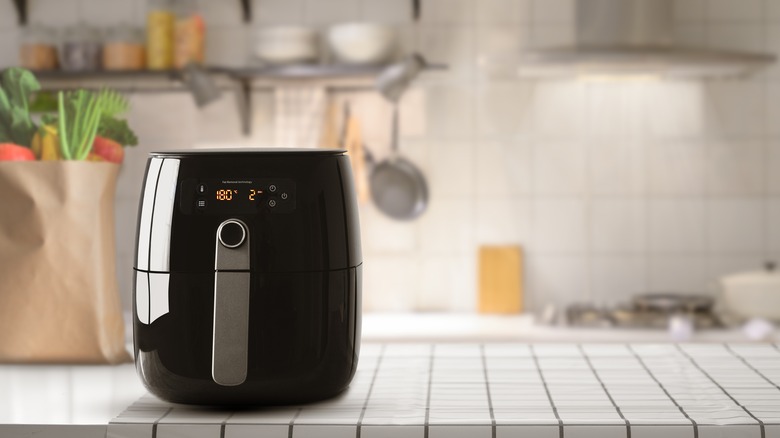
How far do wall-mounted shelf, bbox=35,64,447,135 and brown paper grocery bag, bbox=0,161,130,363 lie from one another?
5.44 feet

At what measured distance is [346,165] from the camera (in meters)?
0.89

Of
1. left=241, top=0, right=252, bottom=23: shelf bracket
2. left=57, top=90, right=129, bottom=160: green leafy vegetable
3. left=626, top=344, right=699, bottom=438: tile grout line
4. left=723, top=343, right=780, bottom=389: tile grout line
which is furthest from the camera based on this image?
left=241, top=0, right=252, bottom=23: shelf bracket

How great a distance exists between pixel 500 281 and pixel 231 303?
211 cm

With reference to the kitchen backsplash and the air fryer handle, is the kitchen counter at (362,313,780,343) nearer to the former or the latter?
the kitchen backsplash

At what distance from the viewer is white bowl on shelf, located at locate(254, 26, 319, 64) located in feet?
9.11

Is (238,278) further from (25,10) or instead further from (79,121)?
(25,10)

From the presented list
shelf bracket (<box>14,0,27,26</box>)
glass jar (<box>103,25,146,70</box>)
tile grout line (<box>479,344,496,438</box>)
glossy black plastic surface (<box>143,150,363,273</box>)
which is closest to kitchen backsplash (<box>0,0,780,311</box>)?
glass jar (<box>103,25,146,70</box>)

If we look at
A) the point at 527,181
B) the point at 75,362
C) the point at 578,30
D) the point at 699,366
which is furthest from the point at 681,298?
the point at 75,362

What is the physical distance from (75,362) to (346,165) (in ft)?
1.22

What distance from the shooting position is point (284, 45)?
9.12 feet

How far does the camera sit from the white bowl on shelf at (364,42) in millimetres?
2762

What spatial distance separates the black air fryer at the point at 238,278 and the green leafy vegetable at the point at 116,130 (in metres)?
0.29

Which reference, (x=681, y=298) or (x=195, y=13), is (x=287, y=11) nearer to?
(x=195, y=13)

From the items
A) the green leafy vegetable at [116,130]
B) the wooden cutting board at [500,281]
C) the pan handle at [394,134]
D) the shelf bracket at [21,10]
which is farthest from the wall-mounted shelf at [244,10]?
the green leafy vegetable at [116,130]
